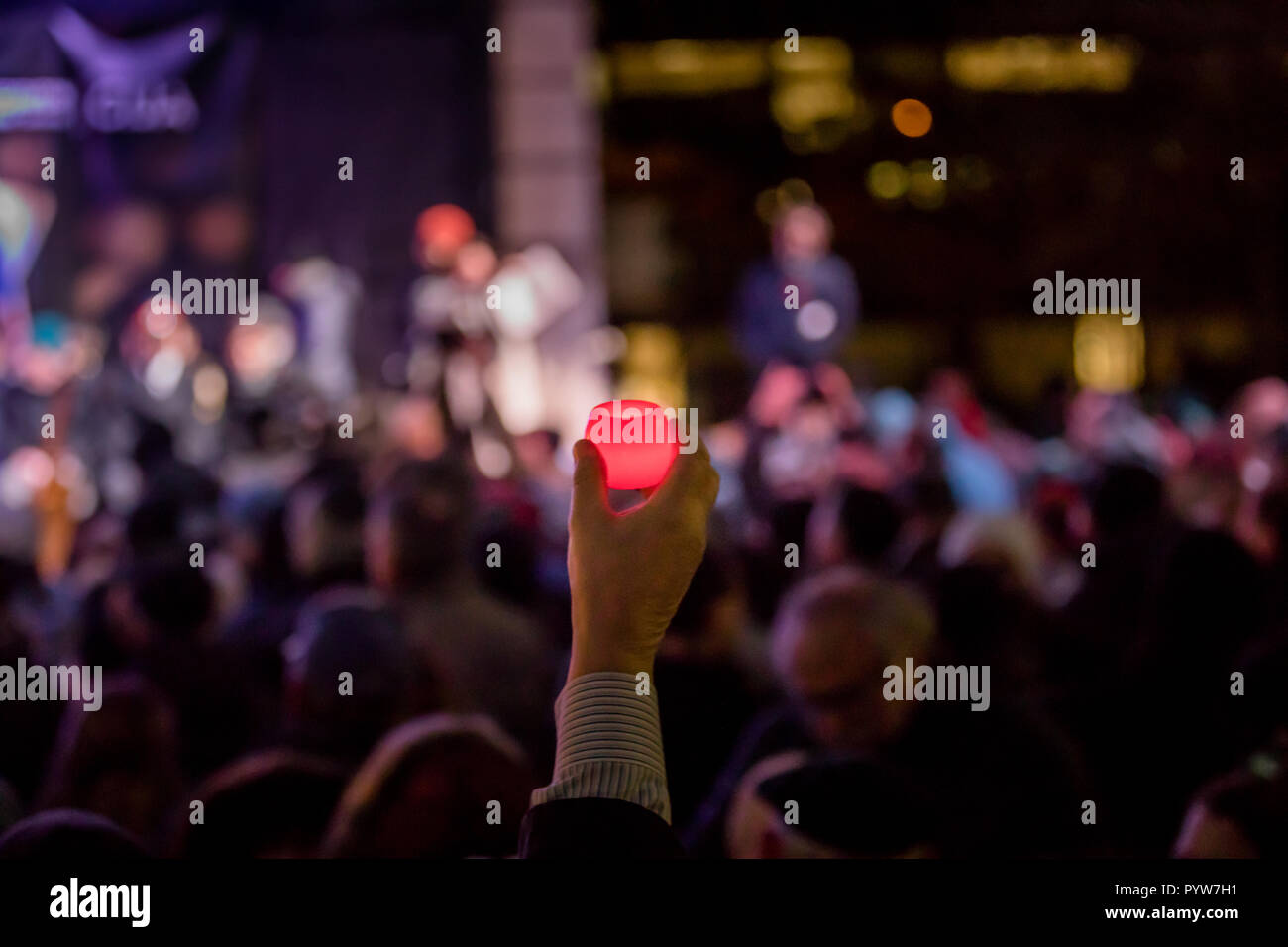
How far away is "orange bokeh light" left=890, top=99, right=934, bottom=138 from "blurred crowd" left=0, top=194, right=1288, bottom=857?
8.31 metres

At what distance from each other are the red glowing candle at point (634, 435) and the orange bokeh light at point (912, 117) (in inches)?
470

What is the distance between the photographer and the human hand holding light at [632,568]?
43.9 inches

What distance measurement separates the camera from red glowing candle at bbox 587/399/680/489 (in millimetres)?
1165

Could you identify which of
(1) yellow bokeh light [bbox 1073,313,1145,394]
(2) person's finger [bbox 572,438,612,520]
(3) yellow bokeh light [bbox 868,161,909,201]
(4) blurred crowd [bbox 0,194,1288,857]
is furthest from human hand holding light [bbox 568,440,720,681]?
(1) yellow bokeh light [bbox 1073,313,1145,394]

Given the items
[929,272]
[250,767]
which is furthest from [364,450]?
[929,272]

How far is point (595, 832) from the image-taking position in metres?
1.07

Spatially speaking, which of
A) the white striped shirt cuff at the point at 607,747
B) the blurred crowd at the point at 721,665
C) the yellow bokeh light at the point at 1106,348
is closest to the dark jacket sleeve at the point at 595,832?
the white striped shirt cuff at the point at 607,747

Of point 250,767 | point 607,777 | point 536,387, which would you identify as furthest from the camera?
point 536,387

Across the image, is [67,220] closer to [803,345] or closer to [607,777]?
[803,345]

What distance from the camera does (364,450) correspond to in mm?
6832

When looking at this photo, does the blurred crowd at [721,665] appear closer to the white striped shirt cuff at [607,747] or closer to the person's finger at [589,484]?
the white striped shirt cuff at [607,747]

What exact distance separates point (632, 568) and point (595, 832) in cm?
20

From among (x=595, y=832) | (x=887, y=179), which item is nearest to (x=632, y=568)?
(x=595, y=832)

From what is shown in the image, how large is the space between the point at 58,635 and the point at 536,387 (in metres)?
4.70
